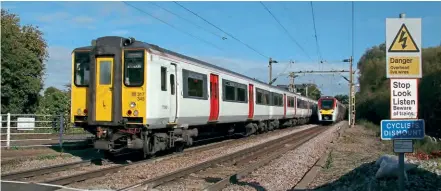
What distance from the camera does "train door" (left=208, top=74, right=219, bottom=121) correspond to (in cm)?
1719

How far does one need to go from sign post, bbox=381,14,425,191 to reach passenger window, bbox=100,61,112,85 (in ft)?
28.3

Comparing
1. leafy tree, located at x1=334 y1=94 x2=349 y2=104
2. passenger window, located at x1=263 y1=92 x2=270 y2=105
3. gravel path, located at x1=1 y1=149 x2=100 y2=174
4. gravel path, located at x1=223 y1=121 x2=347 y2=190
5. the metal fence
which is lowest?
gravel path, located at x1=223 y1=121 x2=347 y2=190

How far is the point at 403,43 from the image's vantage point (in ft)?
17.9

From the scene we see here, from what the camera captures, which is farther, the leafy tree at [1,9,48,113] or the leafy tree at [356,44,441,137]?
the leafy tree at [1,9,48,113]

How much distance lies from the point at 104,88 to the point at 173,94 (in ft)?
6.94

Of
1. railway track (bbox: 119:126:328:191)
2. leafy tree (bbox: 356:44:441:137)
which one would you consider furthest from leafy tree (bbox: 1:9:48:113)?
leafy tree (bbox: 356:44:441:137)

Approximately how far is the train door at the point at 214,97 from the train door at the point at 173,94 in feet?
11.8

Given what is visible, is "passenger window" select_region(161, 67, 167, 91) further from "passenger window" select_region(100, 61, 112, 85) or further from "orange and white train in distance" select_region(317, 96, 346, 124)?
"orange and white train in distance" select_region(317, 96, 346, 124)

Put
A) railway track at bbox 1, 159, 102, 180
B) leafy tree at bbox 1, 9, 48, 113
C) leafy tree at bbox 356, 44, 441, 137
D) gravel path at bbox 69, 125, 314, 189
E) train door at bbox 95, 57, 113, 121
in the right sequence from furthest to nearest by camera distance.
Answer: leafy tree at bbox 1, 9, 48, 113, leafy tree at bbox 356, 44, 441, 137, train door at bbox 95, 57, 113, 121, railway track at bbox 1, 159, 102, 180, gravel path at bbox 69, 125, 314, 189

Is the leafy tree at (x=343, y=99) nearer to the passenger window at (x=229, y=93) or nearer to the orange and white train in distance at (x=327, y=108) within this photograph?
the orange and white train in distance at (x=327, y=108)

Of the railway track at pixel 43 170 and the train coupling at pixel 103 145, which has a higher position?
the train coupling at pixel 103 145

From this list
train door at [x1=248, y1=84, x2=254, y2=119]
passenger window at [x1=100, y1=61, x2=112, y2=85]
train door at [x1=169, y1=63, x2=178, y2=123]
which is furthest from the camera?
train door at [x1=248, y1=84, x2=254, y2=119]

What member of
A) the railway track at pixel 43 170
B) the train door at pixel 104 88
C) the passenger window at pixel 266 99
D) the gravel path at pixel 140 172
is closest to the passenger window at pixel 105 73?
the train door at pixel 104 88

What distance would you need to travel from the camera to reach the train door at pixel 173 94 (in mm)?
13359
